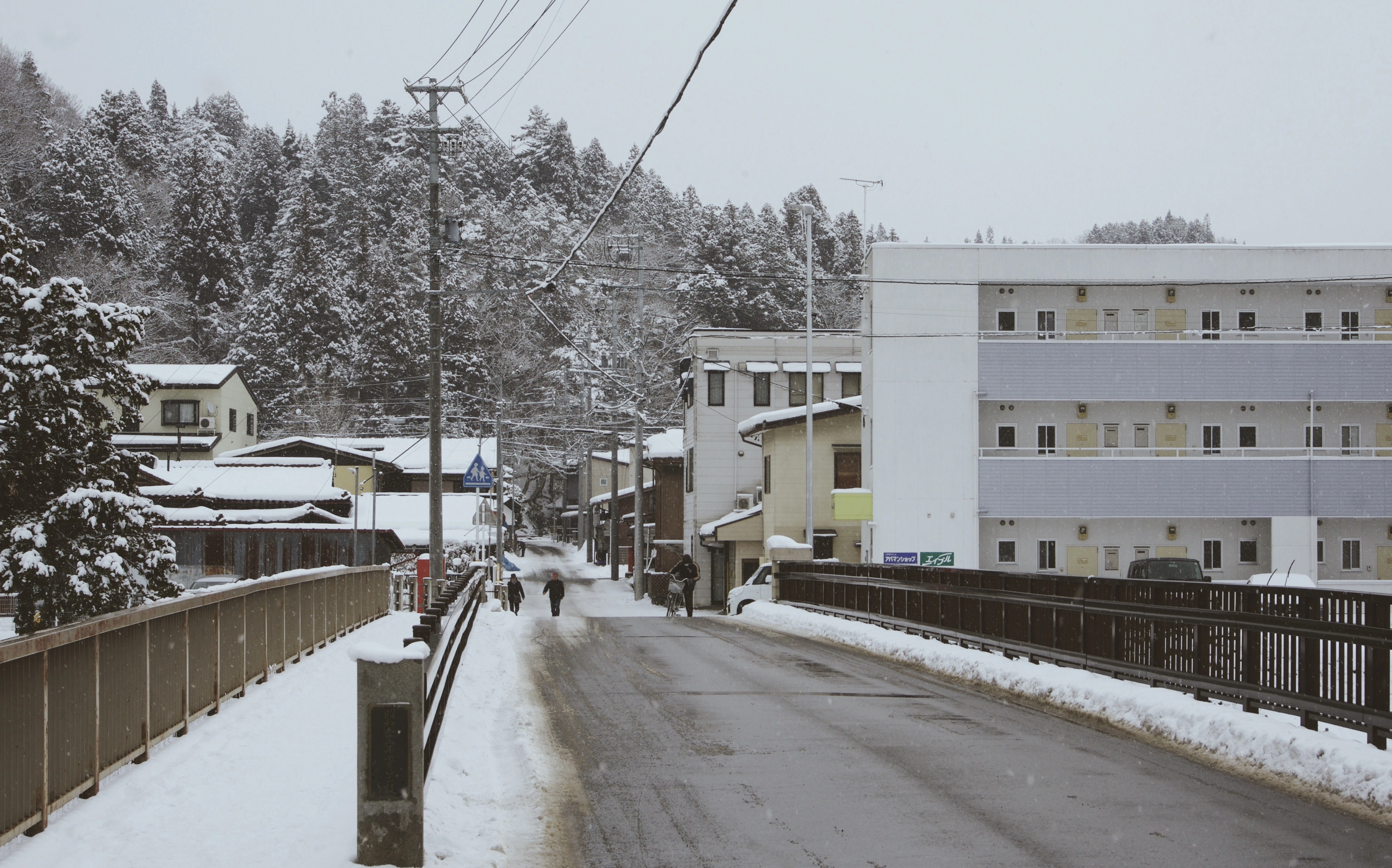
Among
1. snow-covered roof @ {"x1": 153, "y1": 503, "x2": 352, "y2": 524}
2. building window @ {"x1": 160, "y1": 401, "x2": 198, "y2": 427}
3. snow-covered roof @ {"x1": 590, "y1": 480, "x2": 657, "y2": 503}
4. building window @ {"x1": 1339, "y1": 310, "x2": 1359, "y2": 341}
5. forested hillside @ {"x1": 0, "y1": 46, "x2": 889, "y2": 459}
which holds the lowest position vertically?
snow-covered roof @ {"x1": 153, "y1": 503, "x2": 352, "y2": 524}

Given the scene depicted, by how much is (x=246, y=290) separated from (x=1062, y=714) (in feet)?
275

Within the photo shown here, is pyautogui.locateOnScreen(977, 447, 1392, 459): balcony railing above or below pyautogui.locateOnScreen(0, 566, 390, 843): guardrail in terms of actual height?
above

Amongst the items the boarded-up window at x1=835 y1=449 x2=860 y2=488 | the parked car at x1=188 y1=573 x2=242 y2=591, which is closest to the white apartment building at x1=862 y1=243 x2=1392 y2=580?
the boarded-up window at x1=835 y1=449 x2=860 y2=488

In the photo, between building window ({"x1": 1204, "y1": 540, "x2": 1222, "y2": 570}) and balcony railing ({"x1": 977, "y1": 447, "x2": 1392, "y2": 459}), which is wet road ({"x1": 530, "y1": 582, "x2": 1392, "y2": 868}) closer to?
balcony railing ({"x1": 977, "y1": 447, "x2": 1392, "y2": 459})

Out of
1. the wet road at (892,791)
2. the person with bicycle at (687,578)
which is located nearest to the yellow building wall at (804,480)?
the person with bicycle at (687,578)

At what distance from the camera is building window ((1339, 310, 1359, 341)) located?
42.8 metres

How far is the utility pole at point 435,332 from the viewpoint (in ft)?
87.6

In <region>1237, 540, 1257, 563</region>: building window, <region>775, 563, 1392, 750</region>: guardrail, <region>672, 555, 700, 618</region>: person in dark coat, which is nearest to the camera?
<region>775, 563, 1392, 750</region>: guardrail

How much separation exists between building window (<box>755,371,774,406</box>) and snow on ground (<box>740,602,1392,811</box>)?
36.1m

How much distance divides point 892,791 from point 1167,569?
26119mm

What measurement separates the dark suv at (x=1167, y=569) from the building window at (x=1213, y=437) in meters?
11.2

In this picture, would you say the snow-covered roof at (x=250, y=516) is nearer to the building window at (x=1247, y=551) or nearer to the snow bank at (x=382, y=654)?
the building window at (x=1247, y=551)

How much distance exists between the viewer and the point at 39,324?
19.1 meters

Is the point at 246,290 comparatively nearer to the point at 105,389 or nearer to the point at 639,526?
the point at 639,526
